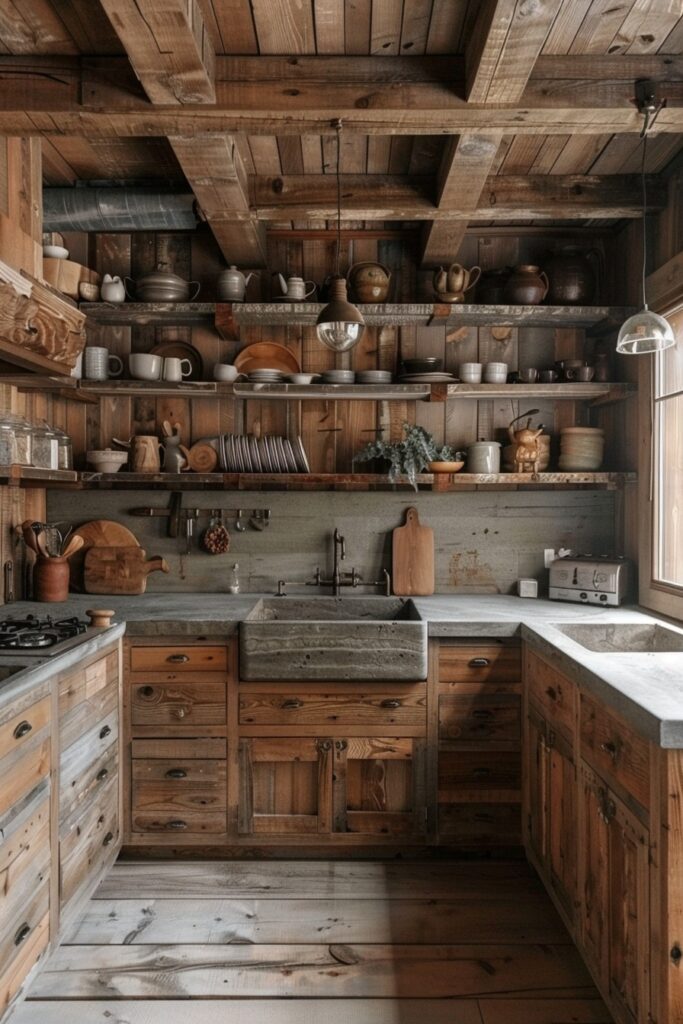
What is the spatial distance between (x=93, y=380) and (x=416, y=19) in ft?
6.39

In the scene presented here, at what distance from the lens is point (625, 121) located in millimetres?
2158

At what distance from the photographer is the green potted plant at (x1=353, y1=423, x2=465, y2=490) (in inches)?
126

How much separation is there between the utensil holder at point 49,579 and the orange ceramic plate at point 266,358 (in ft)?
4.05

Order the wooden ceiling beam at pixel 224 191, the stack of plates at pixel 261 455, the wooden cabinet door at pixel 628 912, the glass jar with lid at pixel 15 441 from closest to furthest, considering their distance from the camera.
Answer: the wooden cabinet door at pixel 628 912, the wooden ceiling beam at pixel 224 191, the glass jar with lid at pixel 15 441, the stack of plates at pixel 261 455

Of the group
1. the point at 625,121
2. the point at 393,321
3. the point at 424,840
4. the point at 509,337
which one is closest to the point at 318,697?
the point at 424,840

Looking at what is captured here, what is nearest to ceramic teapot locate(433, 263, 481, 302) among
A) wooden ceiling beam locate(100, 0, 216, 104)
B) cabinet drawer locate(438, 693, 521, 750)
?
wooden ceiling beam locate(100, 0, 216, 104)

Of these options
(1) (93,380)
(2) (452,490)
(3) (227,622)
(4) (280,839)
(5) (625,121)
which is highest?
(5) (625,121)

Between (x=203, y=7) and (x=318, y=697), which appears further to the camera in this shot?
(x=318, y=697)

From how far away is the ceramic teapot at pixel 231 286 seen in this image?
3.19 m

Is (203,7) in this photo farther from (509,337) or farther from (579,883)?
(579,883)

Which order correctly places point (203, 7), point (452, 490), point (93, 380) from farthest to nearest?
1. point (452, 490)
2. point (93, 380)
3. point (203, 7)

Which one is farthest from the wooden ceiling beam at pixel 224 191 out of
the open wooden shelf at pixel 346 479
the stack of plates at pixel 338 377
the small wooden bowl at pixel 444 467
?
the small wooden bowl at pixel 444 467

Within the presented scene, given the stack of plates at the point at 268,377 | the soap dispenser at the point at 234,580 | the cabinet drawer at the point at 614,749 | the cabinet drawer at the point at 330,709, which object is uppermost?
the stack of plates at the point at 268,377

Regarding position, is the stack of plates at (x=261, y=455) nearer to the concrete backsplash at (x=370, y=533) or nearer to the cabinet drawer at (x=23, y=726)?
the concrete backsplash at (x=370, y=533)
